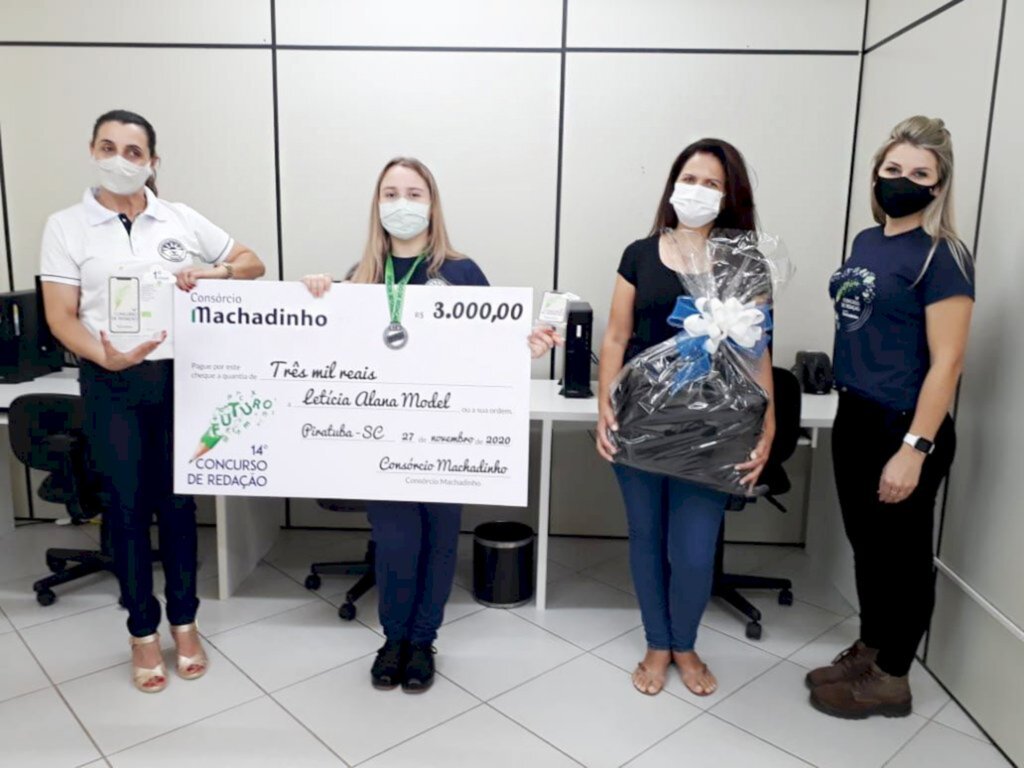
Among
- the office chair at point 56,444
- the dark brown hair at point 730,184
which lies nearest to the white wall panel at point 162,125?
the office chair at point 56,444

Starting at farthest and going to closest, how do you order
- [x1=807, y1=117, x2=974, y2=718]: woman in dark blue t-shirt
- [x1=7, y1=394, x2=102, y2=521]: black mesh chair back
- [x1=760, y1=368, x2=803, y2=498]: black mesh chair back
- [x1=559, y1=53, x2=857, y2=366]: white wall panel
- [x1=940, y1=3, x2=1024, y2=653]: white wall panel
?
[x1=559, y1=53, x2=857, y2=366]: white wall panel → [x1=7, y1=394, x2=102, y2=521]: black mesh chair back → [x1=760, y1=368, x2=803, y2=498]: black mesh chair back → [x1=940, y1=3, x2=1024, y2=653]: white wall panel → [x1=807, y1=117, x2=974, y2=718]: woman in dark blue t-shirt

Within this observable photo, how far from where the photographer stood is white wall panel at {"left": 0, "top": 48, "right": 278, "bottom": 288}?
3.25 meters

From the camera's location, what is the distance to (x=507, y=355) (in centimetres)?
203

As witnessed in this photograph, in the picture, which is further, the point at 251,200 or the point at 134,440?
the point at 251,200

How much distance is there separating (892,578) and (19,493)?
3.65 m

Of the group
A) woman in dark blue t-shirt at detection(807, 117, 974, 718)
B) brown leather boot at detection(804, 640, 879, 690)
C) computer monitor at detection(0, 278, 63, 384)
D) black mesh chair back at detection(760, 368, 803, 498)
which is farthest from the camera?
computer monitor at detection(0, 278, 63, 384)

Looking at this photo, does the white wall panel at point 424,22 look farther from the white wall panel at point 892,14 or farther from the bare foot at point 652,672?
the bare foot at point 652,672

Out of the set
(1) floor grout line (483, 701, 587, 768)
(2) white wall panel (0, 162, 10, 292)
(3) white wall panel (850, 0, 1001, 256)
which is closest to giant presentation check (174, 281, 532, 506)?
(1) floor grout line (483, 701, 587, 768)

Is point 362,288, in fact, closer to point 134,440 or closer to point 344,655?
point 134,440

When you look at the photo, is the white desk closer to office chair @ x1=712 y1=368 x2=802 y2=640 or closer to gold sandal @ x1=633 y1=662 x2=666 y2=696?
office chair @ x1=712 y1=368 x2=802 y2=640

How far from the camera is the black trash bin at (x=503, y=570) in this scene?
2.83 metres

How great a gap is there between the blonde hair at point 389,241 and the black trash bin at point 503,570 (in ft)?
3.87

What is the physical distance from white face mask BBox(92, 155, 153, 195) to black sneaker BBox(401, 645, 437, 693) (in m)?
1.51

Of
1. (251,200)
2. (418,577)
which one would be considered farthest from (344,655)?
(251,200)
